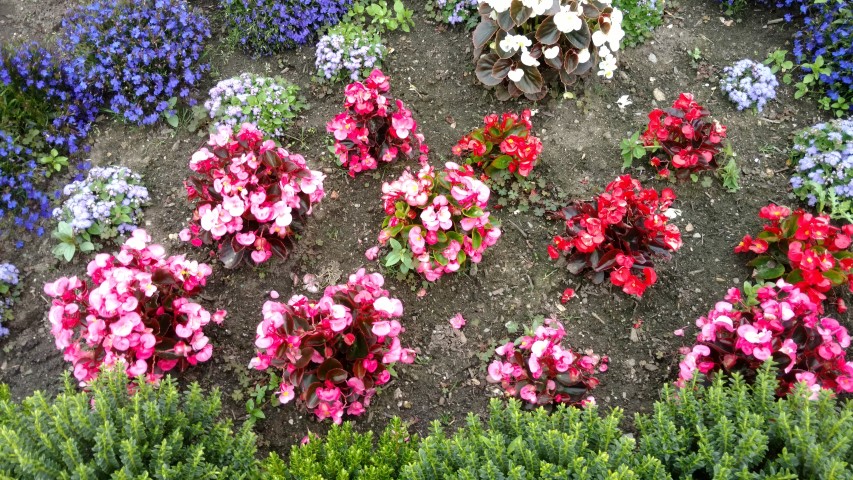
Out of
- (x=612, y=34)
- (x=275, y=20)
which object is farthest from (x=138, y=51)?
(x=612, y=34)

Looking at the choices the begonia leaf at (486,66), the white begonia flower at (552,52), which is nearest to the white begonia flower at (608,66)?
the white begonia flower at (552,52)

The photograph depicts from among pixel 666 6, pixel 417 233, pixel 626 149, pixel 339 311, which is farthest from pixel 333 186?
pixel 666 6

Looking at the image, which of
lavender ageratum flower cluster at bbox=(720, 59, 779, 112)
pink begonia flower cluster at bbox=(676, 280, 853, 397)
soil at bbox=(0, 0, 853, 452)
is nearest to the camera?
pink begonia flower cluster at bbox=(676, 280, 853, 397)

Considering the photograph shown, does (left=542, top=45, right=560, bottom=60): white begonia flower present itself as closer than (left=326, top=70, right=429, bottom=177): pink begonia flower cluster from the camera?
No

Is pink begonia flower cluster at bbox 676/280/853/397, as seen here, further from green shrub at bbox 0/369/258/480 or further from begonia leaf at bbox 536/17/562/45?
green shrub at bbox 0/369/258/480

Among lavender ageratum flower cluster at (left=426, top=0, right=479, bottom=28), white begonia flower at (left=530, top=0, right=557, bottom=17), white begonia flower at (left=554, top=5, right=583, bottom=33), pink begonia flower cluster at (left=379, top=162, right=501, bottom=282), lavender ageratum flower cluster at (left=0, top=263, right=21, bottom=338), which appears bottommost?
lavender ageratum flower cluster at (left=0, top=263, right=21, bottom=338)

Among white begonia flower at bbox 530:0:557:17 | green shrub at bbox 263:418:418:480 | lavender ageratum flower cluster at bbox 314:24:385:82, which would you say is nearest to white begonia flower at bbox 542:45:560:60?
white begonia flower at bbox 530:0:557:17

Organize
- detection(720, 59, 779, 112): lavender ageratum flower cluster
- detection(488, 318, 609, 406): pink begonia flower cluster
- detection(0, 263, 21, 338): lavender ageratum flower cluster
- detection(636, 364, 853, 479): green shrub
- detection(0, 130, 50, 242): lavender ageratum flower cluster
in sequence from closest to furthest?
1. detection(636, 364, 853, 479): green shrub
2. detection(488, 318, 609, 406): pink begonia flower cluster
3. detection(0, 263, 21, 338): lavender ageratum flower cluster
4. detection(0, 130, 50, 242): lavender ageratum flower cluster
5. detection(720, 59, 779, 112): lavender ageratum flower cluster

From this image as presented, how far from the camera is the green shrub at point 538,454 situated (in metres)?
2.19

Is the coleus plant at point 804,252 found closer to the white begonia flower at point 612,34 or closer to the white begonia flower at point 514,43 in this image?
the white begonia flower at point 612,34

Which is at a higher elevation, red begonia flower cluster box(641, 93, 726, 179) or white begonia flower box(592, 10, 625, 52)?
white begonia flower box(592, 10, 625, 52)

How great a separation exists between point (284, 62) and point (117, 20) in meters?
1.14

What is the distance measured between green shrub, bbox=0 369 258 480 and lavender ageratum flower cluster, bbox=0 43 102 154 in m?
2.29

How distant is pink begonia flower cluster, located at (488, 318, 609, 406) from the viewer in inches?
126
